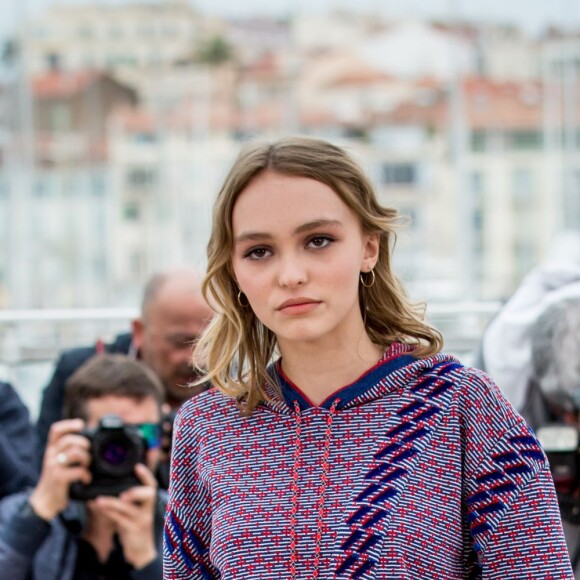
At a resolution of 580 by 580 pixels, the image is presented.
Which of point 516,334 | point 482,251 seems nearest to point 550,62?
point 482,251

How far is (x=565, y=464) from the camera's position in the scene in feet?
7.00

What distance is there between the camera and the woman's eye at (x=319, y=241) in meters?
1.25

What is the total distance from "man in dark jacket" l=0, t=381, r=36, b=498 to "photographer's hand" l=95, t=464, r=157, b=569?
1.41 ft

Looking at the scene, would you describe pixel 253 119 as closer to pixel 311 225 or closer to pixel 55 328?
pixel 55 328

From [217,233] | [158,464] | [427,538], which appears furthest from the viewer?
[158,464]

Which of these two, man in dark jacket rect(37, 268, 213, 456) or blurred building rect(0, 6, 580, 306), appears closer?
man in dark jacket rect(37, 268, 213, 456)

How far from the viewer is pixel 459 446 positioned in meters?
1.23

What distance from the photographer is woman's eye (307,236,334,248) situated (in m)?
1.25

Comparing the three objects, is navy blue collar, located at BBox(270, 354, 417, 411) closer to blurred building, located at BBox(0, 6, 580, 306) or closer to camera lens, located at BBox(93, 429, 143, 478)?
camera lens, located at BBox(93, 429, 143, 478)

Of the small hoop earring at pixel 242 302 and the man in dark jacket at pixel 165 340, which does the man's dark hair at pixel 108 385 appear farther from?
the small hoop earring at pixel 242 302

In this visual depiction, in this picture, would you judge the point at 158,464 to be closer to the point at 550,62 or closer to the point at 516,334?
the point at 516,334

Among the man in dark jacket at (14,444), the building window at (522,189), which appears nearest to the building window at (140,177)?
the building window at (522,189)

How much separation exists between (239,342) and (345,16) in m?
47.3

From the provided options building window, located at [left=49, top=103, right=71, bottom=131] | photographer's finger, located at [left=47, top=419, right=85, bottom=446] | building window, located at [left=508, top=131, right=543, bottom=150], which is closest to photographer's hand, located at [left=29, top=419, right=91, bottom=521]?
photographer's finger, located at [left=47, top=419, right=85, bottom=446]
